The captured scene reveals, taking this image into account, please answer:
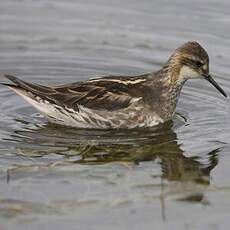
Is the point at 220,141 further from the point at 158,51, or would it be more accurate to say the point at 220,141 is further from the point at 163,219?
the point at 158,51

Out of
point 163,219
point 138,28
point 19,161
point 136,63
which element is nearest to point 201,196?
point 163,219

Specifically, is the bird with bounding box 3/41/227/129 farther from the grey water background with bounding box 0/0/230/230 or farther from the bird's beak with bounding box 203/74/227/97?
the grey water background with bounding box 0/0/230/230

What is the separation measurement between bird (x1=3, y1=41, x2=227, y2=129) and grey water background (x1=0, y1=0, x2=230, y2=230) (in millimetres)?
200

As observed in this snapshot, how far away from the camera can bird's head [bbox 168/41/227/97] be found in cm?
1266

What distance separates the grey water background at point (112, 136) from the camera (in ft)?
30.1

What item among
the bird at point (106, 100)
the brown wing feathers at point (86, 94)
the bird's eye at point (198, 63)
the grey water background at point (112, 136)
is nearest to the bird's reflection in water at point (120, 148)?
the grey water background at point (112, 136)

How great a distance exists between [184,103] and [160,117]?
1.02 metres

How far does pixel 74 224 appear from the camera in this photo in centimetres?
872

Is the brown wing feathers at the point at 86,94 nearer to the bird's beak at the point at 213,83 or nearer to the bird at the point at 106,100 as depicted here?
the bird at the point at 106,100

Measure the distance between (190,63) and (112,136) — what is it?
70.4 inches

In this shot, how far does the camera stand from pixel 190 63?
1284 cm

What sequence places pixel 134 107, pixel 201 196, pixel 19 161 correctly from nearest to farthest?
pixel 201 196 → pixel 19 161 → pixel 134 107

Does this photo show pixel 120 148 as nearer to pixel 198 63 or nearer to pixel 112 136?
pixel 112 136

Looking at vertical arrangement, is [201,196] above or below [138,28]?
A: below
